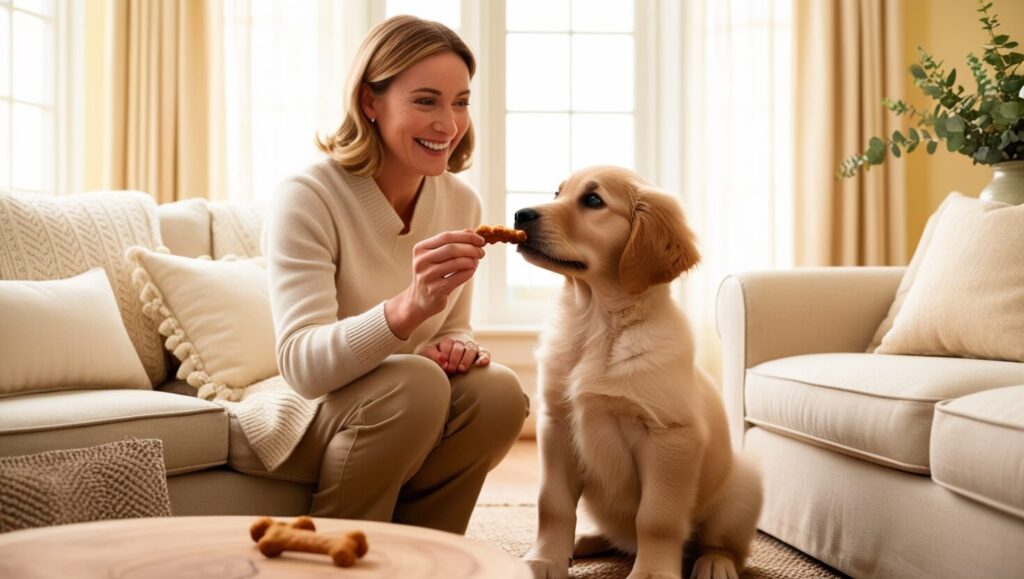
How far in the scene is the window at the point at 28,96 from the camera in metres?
3.90

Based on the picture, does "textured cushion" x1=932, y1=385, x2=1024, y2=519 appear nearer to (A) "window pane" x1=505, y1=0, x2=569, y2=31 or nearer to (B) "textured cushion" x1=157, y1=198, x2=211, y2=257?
A: (B) "textured cushion" x1=157, y1=198, x2=211, y2=257

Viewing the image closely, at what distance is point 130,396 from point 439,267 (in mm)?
825

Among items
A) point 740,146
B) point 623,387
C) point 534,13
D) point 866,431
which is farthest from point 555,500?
point 534,13

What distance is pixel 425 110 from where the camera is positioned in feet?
6.45

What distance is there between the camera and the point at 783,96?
4.32 metres

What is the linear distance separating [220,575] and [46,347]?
132cm

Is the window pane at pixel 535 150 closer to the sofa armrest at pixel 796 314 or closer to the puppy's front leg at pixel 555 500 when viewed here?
the sofa armrest at pixel 796 314

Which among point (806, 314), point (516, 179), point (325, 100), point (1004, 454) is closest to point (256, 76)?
point (325, 100)

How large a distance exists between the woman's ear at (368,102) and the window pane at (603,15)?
2.82m

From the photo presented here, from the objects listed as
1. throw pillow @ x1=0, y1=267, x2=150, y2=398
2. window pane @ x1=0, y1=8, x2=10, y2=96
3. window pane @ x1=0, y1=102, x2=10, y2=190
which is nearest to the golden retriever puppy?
throw pillow @ x1=0, y1=267, x2=150, y2=398

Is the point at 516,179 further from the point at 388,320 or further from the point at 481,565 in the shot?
the point at 481,565

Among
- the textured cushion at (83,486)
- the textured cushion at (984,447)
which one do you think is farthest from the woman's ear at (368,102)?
the textured cushion at (984,447)

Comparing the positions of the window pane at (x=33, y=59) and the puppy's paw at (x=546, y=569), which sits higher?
the window pane at (x=33, y=59)

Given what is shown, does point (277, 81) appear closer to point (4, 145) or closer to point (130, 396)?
point (4, 145)
